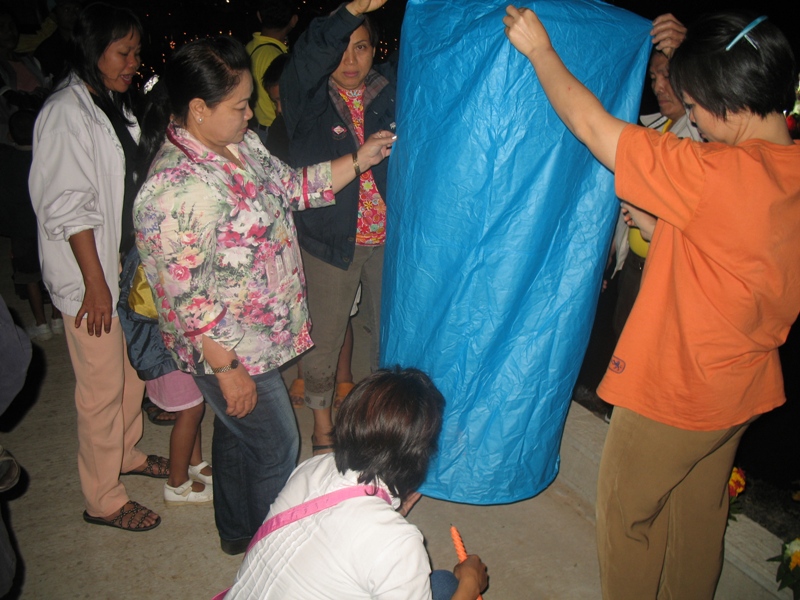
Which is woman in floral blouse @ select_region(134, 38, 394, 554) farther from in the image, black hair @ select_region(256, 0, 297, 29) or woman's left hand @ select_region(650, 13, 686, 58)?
black hair @ select_region(256, 0, 297, 29)

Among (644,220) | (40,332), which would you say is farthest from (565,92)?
(40,332)

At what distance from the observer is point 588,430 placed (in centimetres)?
252

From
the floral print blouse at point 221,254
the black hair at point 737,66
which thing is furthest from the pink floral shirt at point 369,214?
the black hair at point 737,66

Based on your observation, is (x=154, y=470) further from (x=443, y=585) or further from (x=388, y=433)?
(x=388, y=433)

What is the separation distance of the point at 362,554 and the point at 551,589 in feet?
4.07

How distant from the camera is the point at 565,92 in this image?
1.33 meters

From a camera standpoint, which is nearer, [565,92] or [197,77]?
[565,92]

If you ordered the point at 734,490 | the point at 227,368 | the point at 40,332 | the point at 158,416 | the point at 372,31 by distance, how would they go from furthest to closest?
the point at 40,332
the point at 158,416
the point at 372,31
the point at 734,490
the point at 227,368

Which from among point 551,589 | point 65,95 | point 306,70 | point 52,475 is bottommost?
point 52,475

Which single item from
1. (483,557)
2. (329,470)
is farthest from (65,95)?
(483,557)

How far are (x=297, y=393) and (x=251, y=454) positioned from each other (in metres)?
1.27

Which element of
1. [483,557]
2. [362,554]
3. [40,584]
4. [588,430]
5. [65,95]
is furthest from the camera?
[588,430]

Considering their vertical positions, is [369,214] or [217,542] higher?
[369,214]

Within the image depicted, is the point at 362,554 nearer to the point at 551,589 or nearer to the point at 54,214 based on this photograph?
the point at 551,589
